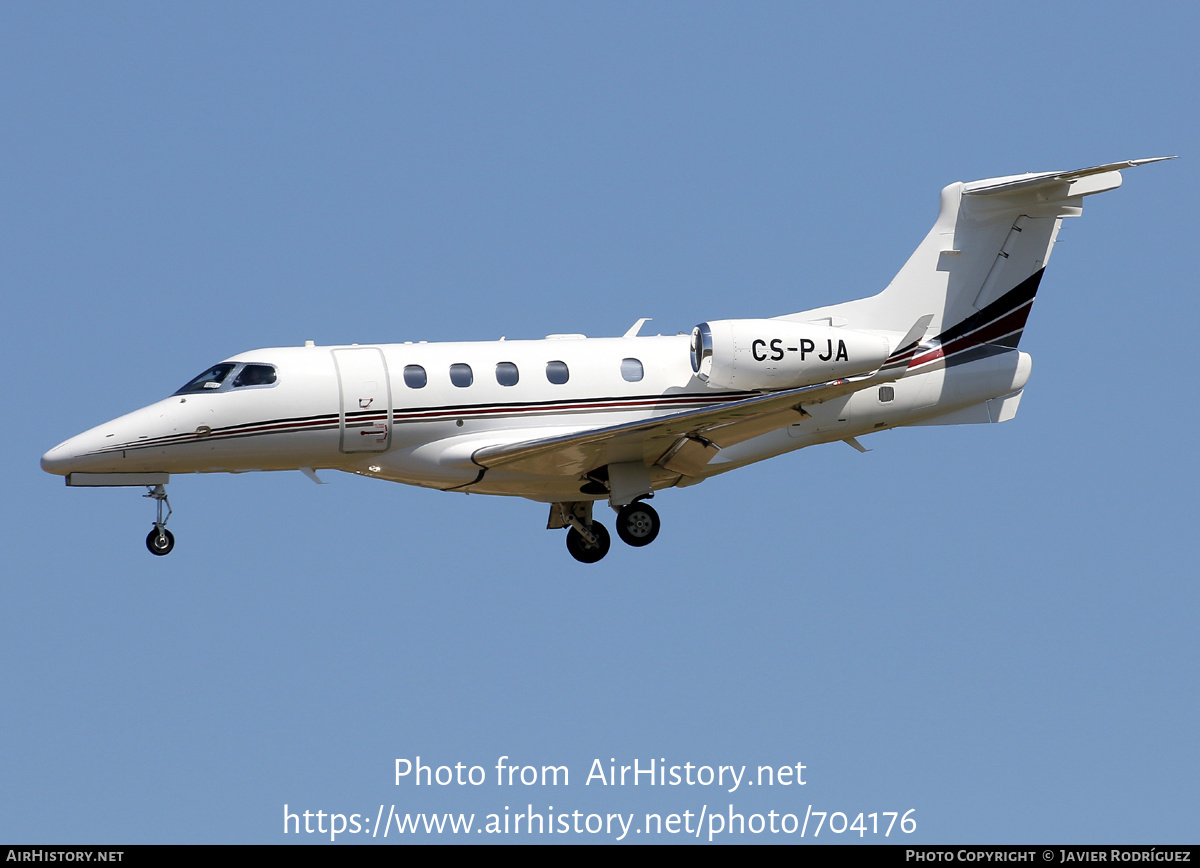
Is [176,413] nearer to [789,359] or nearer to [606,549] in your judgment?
[606,549]

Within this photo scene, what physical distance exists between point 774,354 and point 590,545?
4.45 m

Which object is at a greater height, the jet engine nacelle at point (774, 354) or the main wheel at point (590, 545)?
the jet engine nacelle at point (774, 354)

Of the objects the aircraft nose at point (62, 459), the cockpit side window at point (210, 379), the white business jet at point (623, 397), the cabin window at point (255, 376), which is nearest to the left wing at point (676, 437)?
the white business jet at point (623, 397)

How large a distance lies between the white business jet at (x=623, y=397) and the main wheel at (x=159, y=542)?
3 cm

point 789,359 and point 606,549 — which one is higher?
point 789,359

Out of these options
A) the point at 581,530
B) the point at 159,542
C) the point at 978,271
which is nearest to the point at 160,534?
the point at 159,542

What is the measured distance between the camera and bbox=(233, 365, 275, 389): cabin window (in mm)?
23953

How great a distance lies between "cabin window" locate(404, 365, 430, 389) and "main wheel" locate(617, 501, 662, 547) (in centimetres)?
360

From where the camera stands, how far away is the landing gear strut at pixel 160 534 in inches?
946

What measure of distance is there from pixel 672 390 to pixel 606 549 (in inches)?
126

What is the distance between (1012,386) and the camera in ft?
86.0

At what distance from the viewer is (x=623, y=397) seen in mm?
24672

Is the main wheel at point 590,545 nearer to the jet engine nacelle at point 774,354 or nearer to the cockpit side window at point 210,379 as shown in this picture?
the jet engine nacelle at point 774,354

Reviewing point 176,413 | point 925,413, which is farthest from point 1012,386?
point 176,413
